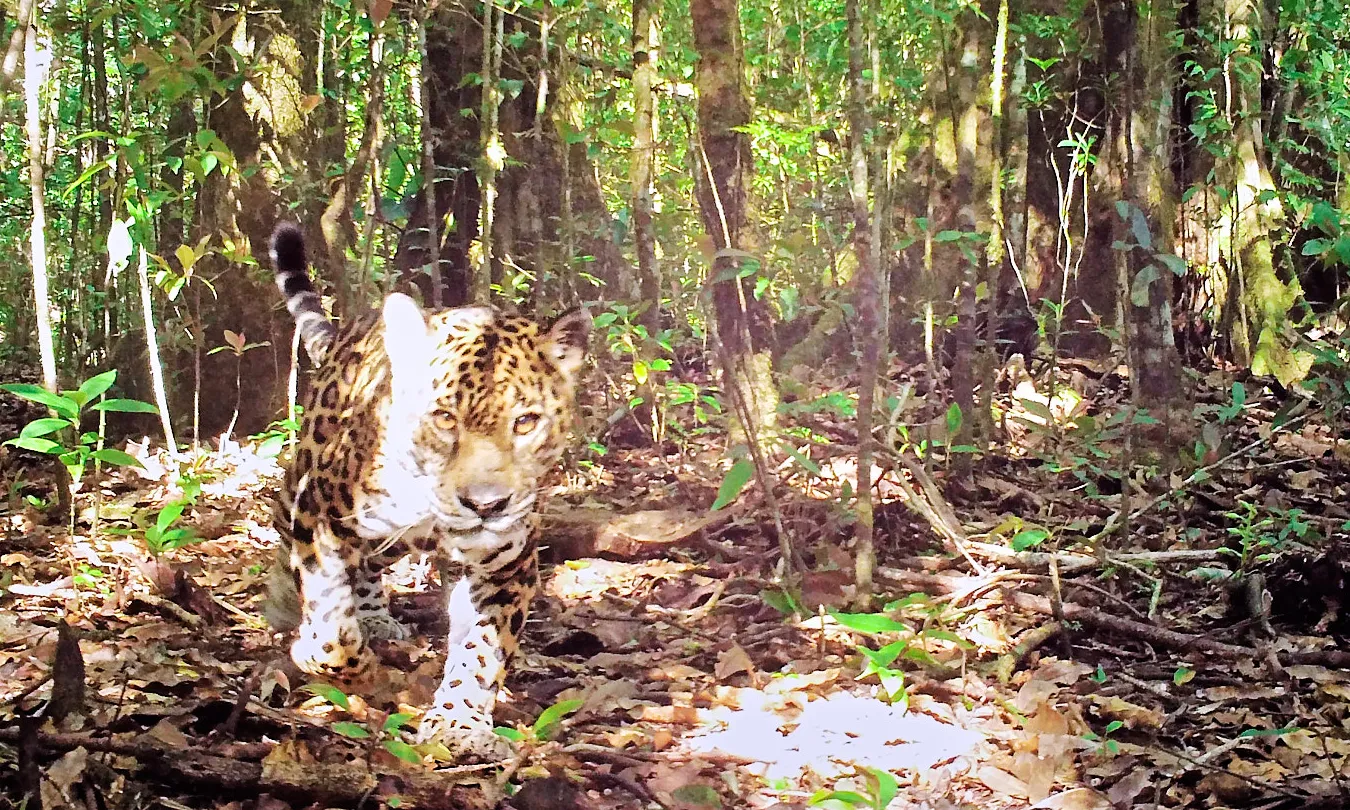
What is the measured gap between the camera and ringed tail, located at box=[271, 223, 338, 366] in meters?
4.23

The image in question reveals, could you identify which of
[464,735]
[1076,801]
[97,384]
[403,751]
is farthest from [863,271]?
[97,384]

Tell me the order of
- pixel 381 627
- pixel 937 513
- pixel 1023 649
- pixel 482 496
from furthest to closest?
pixel 937 513 → pixel 381 627 → pixel 1023 649 → pixel 482 496

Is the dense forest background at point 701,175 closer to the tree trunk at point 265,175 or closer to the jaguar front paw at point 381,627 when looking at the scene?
the tree trunk at point 265,175

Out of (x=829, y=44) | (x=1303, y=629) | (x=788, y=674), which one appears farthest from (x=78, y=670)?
(x=829, y=44)

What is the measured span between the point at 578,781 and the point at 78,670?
48.0 inches

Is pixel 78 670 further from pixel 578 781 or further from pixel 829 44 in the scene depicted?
pixel 829 44

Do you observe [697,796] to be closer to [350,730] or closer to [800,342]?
[350,730]

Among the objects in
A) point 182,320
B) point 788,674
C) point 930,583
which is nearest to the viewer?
point 788,674

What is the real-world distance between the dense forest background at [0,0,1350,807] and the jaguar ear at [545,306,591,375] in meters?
0.67

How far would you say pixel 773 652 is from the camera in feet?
13.0

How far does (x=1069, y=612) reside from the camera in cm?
396

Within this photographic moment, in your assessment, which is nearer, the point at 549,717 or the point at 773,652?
the point at 549,717

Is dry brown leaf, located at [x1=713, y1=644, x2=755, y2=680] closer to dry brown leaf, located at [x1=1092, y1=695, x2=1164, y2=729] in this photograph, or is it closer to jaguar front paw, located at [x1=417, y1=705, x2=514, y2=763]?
jaguar front paw, located at [x1=417, y1=705, x2=514, y2=763]

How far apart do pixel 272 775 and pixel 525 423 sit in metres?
1.27
